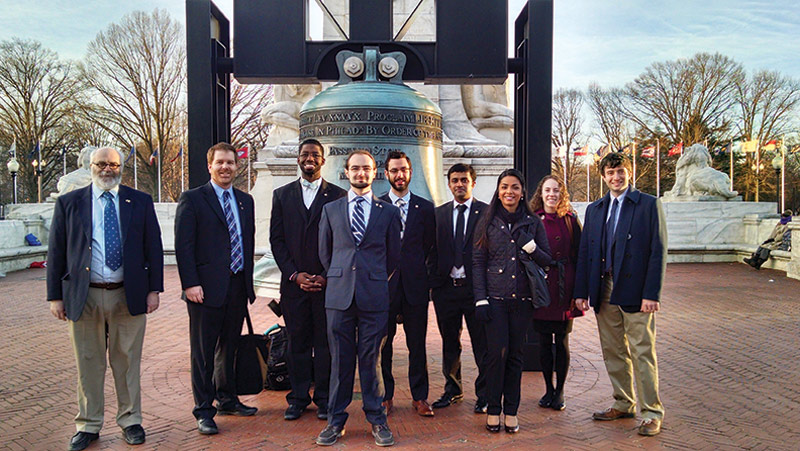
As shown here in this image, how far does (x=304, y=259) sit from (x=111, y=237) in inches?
48.6

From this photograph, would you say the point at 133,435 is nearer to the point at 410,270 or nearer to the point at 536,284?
the point at 410,270

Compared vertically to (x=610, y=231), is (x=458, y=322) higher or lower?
lower

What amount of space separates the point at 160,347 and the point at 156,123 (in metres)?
30.3

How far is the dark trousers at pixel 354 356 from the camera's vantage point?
13.5 ft

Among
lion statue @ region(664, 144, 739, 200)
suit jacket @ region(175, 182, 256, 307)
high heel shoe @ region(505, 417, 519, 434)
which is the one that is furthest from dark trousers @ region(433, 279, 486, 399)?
lion statue @ region(664, 144, 739, 200)

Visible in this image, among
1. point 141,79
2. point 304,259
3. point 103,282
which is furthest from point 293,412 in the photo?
point 141,79

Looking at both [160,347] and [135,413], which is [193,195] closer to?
[135,413]

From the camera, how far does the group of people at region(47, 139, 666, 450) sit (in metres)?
4.15

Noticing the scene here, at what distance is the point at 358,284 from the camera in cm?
405

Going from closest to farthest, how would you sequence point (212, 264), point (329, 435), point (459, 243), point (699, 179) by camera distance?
1. point (329, 435)
2. point (212, 264)
3. point (459, 243)
4. point (699, 179)

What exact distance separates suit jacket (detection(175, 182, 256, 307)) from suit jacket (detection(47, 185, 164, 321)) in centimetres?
21

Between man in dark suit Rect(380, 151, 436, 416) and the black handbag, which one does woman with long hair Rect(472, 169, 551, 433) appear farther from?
man in dark suit Rect(380, 151, 436, 416)

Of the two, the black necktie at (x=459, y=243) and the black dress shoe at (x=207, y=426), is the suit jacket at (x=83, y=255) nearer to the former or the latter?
the black dress shoe at (x=207, y=426)

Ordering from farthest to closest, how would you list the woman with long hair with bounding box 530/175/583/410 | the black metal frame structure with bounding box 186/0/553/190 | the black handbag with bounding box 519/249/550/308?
the black metal frame structure with bounding box 186/0/553/190 < the woman with long hair with bounding box 530/175/583/410 < the black handbag with bounding box 519/249/550/308
